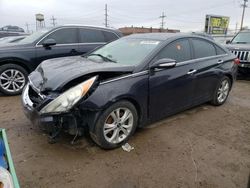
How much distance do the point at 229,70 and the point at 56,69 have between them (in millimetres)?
3648

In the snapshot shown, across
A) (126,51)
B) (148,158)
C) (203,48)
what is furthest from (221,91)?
(148,158)

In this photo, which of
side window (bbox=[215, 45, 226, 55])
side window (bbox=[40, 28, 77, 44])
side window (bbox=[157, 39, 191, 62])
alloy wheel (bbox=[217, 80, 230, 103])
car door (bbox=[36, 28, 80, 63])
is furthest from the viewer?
side window (bbox=[40, 28, 77, 44])

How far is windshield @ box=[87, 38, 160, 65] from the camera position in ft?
11.9

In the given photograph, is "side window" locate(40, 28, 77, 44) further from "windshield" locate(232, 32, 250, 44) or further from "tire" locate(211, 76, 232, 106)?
"windshield" locate(232, 32, 250, 44)

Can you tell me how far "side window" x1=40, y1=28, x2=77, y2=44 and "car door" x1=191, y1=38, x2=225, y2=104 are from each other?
339 centimetres

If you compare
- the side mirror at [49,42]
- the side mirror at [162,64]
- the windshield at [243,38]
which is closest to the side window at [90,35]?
the side mirror at [49,42]

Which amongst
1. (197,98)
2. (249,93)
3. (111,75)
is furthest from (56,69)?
(249,93)

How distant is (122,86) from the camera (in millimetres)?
3107

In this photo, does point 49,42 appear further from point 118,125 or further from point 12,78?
point 118,125

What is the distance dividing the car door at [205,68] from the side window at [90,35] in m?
3.22

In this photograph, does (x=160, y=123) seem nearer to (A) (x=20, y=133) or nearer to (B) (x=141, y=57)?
(B) (x=141, y=57)

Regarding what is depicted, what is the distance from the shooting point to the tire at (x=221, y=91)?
4.94 m

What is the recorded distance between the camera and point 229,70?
16.6ft

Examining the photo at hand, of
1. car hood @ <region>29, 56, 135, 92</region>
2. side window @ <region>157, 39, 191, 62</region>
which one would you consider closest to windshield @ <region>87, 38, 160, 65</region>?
side window @ <region>157, 39, 191, 62</region>
